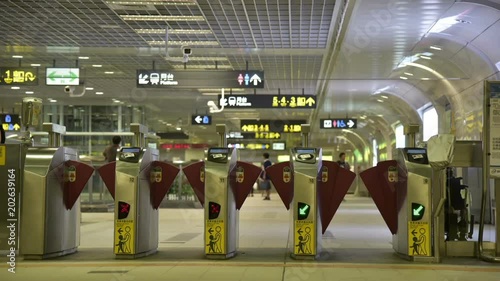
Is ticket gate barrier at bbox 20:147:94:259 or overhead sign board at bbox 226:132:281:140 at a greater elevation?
overhead sign board at bbox 226:132:281:140

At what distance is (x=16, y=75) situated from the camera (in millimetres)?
14367

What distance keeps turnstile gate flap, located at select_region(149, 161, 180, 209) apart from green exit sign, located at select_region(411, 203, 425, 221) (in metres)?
3.19

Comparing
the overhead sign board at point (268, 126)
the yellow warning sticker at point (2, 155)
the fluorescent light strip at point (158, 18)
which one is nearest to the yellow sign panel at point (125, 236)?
the yellow warning sticker at point (2, 155)

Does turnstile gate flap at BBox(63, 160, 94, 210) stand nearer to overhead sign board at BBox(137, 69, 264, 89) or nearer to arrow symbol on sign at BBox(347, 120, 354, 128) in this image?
overhead sign board at BBox(137, 69, 264, 89)

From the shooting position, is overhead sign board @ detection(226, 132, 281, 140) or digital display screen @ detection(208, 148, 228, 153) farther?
overhead sign board @ detection(226, 132, 281, 140)

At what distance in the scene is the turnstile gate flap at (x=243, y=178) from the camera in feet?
29.1

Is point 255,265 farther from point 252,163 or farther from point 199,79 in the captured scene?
point 199,79

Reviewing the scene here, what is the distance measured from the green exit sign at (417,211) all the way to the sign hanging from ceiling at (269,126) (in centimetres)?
1610

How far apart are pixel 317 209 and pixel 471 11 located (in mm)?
5301

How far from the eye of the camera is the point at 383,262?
8.18m

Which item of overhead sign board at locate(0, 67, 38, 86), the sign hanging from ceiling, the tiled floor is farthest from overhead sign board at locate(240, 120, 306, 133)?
the tiled floor

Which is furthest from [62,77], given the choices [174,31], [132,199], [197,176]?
[132,199]

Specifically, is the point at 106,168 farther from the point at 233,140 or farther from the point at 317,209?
the point at 233,140

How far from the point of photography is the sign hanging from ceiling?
2434 cm
